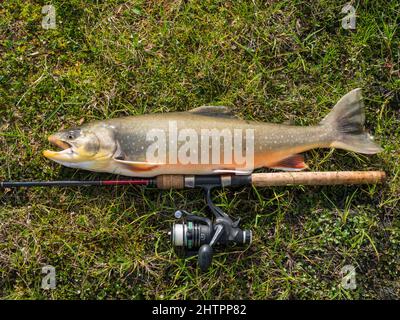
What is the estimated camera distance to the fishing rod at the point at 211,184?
338 cm

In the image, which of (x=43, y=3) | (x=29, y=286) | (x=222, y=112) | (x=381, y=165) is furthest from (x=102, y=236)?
(x=381, y=165)

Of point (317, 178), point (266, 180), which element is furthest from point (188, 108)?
point (317, 178)

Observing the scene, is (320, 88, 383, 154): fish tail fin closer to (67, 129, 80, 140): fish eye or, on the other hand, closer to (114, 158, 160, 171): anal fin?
(114, 158, 160, 171): anal fin

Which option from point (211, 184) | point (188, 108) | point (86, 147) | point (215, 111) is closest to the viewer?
point (86, 147)

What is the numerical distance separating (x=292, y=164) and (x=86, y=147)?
5.40ft

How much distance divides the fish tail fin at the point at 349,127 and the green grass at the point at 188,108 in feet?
0.63

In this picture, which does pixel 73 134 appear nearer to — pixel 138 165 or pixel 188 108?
pixel 138 165

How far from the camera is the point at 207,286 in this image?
3594 millimetres

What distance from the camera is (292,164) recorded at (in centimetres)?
358

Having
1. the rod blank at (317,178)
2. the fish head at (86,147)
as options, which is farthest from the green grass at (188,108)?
the fish head at (86,147)

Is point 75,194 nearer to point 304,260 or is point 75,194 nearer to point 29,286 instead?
point 29,286

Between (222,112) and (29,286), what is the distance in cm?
212

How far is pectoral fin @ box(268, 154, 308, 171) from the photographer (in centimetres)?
356
